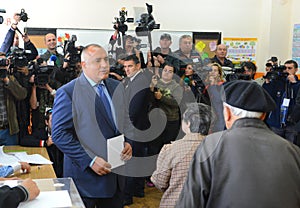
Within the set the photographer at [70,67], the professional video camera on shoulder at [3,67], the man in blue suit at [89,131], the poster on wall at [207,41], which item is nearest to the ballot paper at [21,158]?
the man in blue suit at [89,131]

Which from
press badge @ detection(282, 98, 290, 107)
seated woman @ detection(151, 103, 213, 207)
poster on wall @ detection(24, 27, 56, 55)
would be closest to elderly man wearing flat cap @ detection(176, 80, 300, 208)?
seated woman @ detection(151, 103, 213, 207)

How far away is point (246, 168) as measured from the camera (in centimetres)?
134

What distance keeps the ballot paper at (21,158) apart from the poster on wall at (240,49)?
4536 millimetres

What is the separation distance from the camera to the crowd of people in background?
1.38m

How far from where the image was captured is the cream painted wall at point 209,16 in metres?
5.35

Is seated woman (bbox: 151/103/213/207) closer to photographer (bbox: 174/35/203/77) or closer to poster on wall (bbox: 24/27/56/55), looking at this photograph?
photographer (bbox: 174/35/203/77)

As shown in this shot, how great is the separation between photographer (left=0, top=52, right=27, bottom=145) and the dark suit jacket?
37.4 inches

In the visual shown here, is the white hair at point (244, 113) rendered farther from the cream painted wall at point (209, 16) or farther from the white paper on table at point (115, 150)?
the cream painted wall at point (209, 16)

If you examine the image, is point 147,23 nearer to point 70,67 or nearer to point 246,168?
point 70,67

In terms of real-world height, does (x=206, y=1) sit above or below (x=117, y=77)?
above

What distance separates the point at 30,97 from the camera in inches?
121

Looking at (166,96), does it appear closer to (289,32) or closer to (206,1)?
(206,1)

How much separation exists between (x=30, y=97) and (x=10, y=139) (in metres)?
0.38

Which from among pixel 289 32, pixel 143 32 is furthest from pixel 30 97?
pixel 289 32
